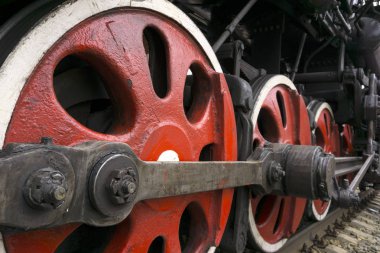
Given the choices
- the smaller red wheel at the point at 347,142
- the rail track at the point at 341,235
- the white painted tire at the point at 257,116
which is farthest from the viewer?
the smaller red wheel at the point at 347,142

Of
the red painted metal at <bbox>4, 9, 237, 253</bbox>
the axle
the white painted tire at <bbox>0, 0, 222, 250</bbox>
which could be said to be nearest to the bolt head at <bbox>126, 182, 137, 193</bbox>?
the axle

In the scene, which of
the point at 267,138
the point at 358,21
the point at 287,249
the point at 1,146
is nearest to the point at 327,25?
the point at 358,21

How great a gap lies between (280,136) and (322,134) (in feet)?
3.56

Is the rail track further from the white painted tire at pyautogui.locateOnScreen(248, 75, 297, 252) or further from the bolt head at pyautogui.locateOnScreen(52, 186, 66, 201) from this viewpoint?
the bolt head at pyautogui.locateOnScreen(52, 186, 66, 201)

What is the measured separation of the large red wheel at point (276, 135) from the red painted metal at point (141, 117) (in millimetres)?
502

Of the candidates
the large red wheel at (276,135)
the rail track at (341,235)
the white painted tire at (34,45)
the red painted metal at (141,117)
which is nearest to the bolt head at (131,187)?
the red painted metal at (141,117)

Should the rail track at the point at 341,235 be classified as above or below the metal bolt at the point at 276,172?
below

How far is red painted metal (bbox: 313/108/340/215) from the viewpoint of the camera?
8.93 feet

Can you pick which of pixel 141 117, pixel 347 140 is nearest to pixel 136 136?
pixel 141 117

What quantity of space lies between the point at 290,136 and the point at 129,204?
1500 millimetres

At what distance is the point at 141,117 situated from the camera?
970 mm

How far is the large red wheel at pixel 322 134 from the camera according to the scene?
8.41ft

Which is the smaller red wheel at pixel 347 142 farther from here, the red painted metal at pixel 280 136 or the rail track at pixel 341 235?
the red painted metal at pixel 280 136

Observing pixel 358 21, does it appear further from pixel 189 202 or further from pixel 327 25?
pixel 189 202
